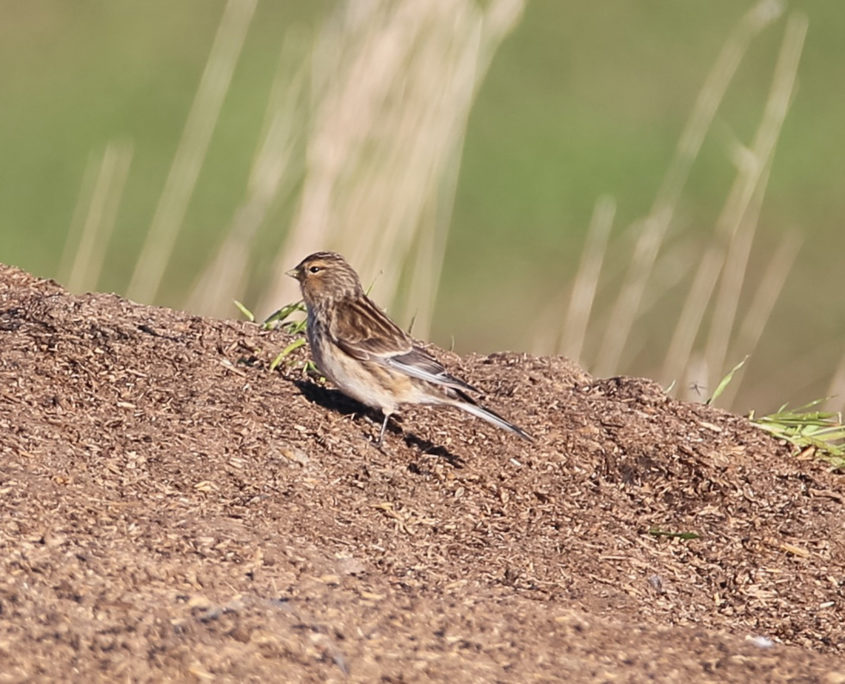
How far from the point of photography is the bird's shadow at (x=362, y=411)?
20.8 feet

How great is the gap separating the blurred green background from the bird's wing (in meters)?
7.17

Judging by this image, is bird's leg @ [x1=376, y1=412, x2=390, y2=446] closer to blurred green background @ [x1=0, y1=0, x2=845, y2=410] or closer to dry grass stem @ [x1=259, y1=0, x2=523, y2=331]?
dry grass stem @ [x1=259, y1=0, x2=523, y2=331]

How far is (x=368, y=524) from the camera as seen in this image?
18.0ft

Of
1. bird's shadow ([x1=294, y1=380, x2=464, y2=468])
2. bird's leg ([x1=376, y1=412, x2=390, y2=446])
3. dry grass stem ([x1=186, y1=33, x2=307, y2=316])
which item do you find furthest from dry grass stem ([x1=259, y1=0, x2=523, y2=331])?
bird's leg ([x1=376, y1=412, x2=390, y2=446])

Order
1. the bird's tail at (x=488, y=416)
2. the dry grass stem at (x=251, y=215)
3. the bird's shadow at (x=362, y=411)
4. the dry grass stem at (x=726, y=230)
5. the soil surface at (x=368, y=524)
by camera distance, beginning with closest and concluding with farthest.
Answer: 1. the soil surface at (x=368, y=524)
2. the bird's tail at (x=488, y=416)
3. the bird's shadow at (x=362, y=411)
4. the dry grass stem at (x=726, y=230)
5. the dry grass stem at (x=251, y=215)

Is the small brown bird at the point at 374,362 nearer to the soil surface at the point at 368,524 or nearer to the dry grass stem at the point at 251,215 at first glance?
the soil surface at the point at 368,524

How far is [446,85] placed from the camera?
331 inches

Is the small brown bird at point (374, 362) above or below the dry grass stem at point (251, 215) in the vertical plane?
below

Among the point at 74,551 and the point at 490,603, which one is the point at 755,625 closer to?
the point at 490,603

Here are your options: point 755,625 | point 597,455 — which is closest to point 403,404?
point 597,455

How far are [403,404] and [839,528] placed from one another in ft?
6.11

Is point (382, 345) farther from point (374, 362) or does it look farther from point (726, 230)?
point (726, 230)

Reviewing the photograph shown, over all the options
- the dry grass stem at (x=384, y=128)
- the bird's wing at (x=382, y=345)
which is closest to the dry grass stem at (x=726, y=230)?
the dry grass stem at (x=384, y=128)

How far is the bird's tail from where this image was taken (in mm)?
6180
